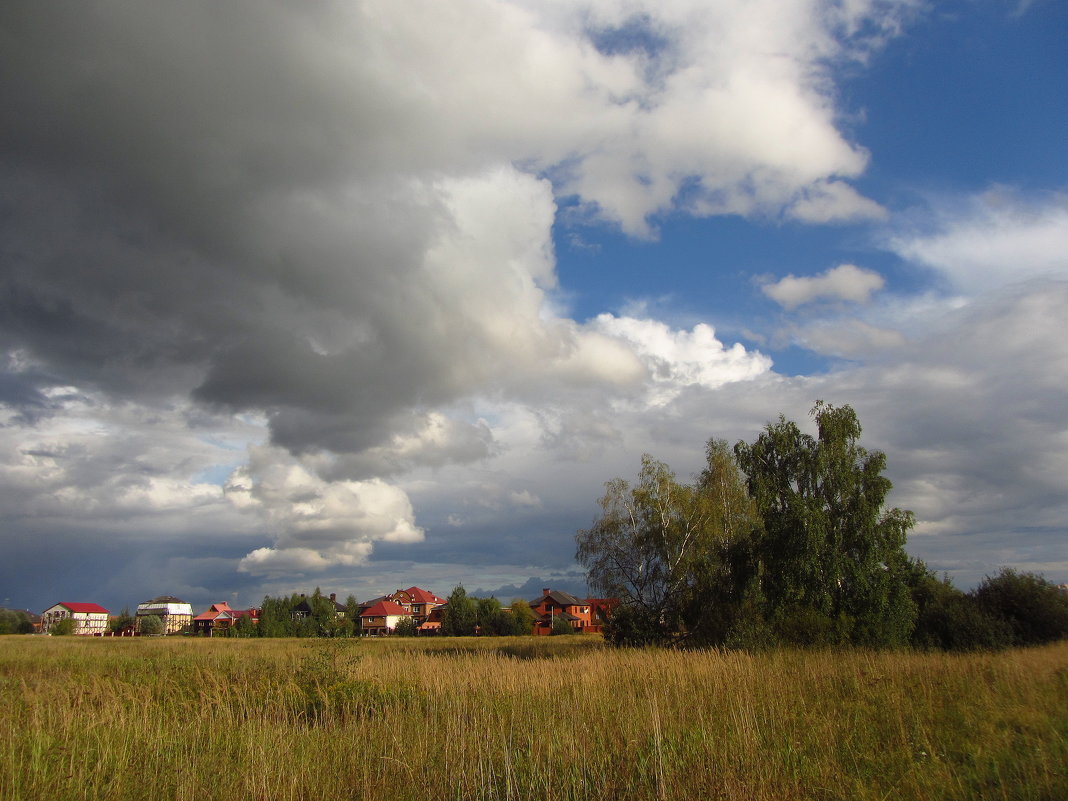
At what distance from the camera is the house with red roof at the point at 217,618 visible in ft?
374

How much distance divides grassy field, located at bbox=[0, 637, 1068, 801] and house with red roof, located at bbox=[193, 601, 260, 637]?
110 metres

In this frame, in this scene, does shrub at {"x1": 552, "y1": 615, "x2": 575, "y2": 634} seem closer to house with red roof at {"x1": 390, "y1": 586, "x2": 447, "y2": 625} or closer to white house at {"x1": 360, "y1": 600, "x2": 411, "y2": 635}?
white house at {"x1": 360, "y1": 600, "x2": 411, "y2": 635}

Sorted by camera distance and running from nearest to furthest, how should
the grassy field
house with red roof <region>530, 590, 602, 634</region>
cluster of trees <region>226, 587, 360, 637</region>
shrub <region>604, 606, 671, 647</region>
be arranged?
1. the grassy field
2. shrub <region>604, 606, 671, 647</region>
3. cluster of trees <region>226, 587, 360, 637</region>
4. house with red roof <region>530, 590, 602, 634</region>

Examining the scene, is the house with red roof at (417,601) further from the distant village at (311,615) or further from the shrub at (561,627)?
the shrub at (561,627)

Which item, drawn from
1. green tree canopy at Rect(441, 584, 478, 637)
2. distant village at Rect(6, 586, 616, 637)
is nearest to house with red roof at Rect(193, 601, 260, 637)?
distant village at Rect(6, 586, 616, 637)

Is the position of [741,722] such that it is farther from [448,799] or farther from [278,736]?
[278,736]

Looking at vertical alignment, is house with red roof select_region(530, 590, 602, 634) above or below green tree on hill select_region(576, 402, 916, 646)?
below

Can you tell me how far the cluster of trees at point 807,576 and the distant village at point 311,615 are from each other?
98.5ft

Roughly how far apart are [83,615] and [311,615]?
88724 millimetres

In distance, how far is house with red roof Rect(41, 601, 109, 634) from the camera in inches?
5079

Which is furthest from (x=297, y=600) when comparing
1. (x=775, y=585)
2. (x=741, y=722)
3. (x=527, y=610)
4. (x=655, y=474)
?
(x=741, y=722)

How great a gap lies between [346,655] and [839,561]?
22.8 m

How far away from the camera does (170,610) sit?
466 feet

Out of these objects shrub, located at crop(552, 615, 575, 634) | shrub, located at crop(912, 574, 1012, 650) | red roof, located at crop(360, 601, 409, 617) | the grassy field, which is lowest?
shrub, located at crop(552, 615, 575, 634)
